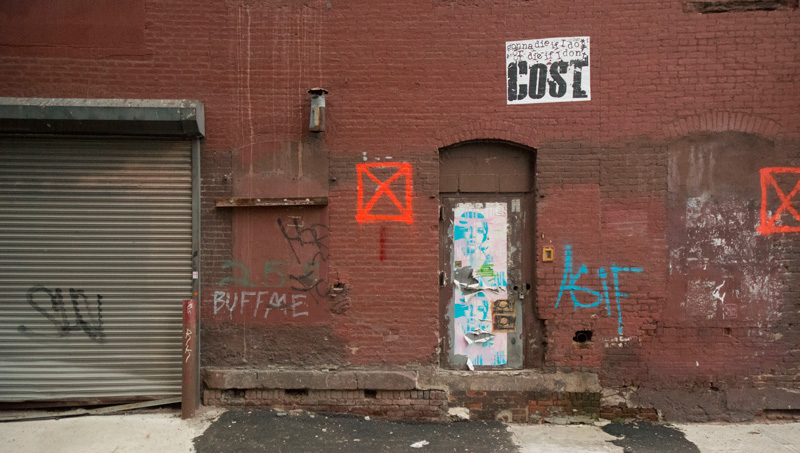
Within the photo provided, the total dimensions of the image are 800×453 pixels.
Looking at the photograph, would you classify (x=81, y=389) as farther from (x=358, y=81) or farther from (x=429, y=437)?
(x=358, y=81)

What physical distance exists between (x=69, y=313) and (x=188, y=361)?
1.55 metres

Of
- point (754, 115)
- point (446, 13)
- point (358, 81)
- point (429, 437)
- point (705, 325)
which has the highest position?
point (446, 13)

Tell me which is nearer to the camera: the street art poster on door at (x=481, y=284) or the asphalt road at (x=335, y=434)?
the asphalt road at (x=335, y=434)

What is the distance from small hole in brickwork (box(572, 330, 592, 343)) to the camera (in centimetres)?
575

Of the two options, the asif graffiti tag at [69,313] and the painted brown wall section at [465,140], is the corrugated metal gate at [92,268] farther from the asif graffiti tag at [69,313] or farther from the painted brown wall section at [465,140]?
the painted brown wall section at [465,140]

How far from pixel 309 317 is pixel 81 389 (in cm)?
269

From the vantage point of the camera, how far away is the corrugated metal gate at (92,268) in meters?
5.71

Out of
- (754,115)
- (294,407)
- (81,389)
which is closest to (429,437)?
(294,407)

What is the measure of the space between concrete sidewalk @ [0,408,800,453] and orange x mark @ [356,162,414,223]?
228 cm

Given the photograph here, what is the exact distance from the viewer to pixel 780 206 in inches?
222

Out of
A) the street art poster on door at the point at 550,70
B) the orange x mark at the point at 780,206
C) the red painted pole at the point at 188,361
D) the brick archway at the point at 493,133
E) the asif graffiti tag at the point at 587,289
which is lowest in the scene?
the red painted pole at the point at 188,361

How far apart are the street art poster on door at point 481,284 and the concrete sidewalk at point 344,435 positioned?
894mm

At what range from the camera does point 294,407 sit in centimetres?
577

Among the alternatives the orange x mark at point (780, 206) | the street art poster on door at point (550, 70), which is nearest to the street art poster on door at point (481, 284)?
the street art poster on door at point (550, 70)
